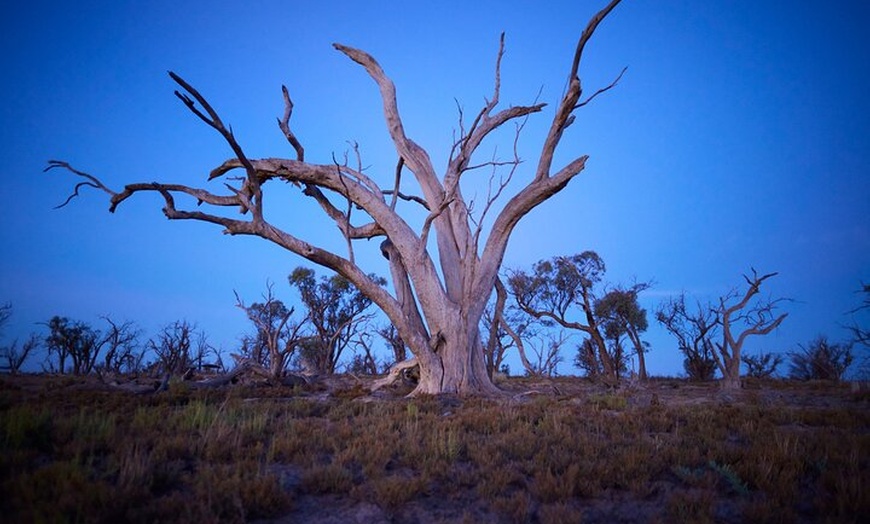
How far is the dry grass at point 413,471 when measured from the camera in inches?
145

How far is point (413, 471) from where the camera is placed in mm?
4938

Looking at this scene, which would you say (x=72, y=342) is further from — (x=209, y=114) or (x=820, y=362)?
(x=820, y=362)

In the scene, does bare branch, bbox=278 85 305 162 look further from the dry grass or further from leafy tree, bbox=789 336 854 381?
leafy tree, bbox=789 336 854 381

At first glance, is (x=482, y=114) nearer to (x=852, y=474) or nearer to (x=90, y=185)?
(x=90, y=185)

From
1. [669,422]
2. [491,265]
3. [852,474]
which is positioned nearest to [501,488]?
[852,474]

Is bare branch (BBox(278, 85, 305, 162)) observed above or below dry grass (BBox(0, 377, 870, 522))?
above

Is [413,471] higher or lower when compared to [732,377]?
lower

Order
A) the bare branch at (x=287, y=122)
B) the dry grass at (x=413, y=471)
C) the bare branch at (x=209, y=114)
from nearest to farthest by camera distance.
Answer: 1. the dry grass at (x=413, y=471)
2. the bare branch at (x=209, y=114)
3. the bare branch at (x=287, y=122)

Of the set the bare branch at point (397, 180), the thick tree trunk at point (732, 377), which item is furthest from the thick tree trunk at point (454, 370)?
the thick tree trunk at point (732, 377)

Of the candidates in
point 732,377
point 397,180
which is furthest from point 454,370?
point 732,377

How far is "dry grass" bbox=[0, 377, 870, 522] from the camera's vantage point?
367 cm

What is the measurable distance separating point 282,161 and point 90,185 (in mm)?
4716

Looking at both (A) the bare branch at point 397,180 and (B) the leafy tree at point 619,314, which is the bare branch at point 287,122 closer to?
(A) the bare branch at point 397,180

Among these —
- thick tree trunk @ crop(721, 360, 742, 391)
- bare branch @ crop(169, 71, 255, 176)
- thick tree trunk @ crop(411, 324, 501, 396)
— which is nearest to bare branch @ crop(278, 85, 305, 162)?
bare branch @ crop(169, 71, 255, 176)
